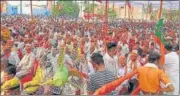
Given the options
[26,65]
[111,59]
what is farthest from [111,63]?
[26,65]

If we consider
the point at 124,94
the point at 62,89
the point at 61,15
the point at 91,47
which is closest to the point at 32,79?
the point at 62,89

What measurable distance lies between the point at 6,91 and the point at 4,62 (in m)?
0.86

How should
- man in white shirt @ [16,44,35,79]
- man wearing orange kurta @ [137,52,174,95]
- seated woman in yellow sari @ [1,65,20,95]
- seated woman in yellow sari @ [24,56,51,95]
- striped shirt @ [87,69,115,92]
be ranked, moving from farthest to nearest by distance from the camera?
man in white shirt @ [16,44,35,79] → seated woman in yellow sari @ [24,56,51,95] → seated woman in yellow sari @ [1,65,20,95] → man wearing orange kurta @ [137,52,174,95] → striped shirt @ [87,69,115,92]

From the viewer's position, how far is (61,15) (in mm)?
27625

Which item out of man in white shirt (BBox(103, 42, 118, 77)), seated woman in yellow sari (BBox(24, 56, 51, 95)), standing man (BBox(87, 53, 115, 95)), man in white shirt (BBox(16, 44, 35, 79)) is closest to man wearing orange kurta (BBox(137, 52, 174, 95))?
standing man (BBox(87, 53, 115, 95))

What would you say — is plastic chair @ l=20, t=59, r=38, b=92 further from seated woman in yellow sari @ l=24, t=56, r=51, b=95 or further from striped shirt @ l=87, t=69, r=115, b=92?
striped shirt @ l=87, t=69, r=115, b=92

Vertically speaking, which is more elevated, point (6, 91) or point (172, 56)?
point (172, 56)

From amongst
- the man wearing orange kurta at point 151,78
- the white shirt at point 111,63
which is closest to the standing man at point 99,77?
the man wearing orange kurta at point 151,78

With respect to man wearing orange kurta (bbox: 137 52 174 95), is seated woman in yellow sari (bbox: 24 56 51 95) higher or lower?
lower

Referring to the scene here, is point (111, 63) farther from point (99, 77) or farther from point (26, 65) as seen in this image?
point (99, 77)

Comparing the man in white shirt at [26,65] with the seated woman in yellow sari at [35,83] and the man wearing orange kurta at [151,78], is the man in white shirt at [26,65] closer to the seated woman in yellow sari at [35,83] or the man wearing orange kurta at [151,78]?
the seated woman in yellow sari at [35,83]

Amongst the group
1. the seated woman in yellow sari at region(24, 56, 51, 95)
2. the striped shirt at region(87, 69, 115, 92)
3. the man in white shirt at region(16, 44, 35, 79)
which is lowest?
the seated woman in yellow sari at region(24, 56, 51, 95)

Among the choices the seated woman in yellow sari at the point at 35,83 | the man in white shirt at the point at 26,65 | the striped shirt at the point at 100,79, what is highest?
the striped shirt at the point at 100,79

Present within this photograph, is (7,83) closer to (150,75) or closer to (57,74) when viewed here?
(57,74)
